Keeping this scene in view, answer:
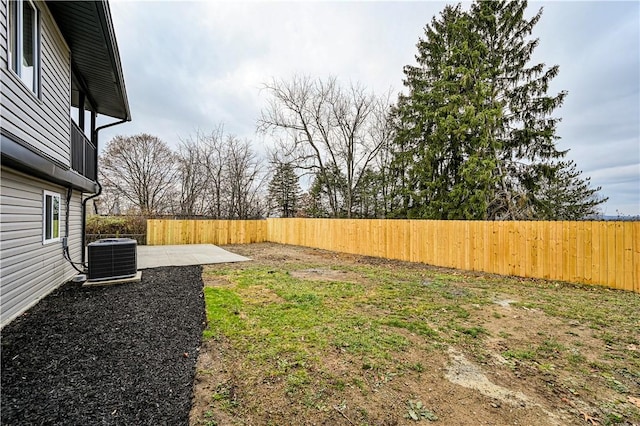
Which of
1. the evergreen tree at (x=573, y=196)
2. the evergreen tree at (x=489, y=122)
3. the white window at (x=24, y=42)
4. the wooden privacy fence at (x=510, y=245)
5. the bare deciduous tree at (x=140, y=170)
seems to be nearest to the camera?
the white window at (x=24, y=42)

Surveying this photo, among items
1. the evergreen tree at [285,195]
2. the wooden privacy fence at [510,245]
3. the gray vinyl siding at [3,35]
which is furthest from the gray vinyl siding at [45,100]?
the evergreen tree at [285,195]

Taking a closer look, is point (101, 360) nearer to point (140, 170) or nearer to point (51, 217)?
point (51, 217)

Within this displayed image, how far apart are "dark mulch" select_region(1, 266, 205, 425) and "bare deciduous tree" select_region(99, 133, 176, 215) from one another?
48.2ft

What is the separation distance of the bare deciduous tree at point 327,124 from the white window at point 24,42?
13.6 meters

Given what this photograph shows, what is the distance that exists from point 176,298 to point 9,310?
1.84 meters

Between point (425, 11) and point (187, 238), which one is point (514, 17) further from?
point (187, 238)

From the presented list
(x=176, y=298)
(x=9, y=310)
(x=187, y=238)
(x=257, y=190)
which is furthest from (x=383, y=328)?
(x=257, y=190)

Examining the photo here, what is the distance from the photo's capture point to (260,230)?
16.2 meters

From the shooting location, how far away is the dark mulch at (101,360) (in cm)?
186

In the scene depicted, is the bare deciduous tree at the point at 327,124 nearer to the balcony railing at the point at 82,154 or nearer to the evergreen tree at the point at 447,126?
the evergreen tree at the point at 447,126

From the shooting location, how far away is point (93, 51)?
211 inches

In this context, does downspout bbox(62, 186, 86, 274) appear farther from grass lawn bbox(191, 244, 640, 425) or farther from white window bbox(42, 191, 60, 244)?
grass lawn bbox(191, 244, 640, 425)

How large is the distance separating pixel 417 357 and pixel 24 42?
6089 millimetres

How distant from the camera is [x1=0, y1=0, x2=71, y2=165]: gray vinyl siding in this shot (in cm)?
316
